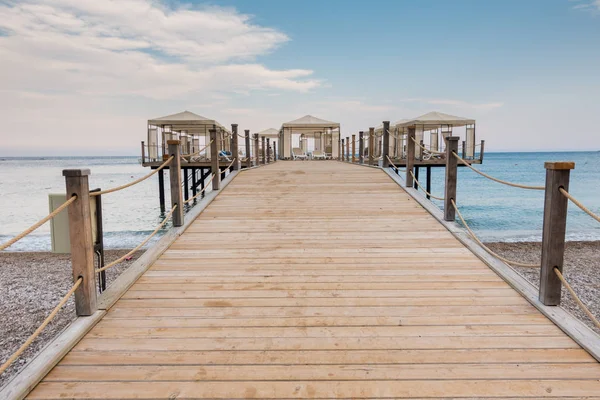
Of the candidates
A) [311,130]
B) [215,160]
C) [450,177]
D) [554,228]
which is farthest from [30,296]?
[311,130]

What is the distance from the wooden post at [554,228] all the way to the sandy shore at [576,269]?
4.33 metres

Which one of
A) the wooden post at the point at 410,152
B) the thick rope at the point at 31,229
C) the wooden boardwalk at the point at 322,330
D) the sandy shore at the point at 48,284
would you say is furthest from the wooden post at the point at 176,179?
the wooden post at the point at 410,152

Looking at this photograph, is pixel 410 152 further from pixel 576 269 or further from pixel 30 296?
pixel 30 296

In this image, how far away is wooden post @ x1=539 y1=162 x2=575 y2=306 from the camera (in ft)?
9.27

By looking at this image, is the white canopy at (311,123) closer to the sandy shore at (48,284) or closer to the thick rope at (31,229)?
the sandy shore at (48,284)

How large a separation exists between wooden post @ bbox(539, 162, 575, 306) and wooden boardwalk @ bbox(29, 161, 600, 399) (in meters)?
0.24

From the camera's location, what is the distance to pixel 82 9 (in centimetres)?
1519

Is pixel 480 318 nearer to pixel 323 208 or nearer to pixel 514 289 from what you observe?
pixel 514 289

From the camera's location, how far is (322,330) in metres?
2.62

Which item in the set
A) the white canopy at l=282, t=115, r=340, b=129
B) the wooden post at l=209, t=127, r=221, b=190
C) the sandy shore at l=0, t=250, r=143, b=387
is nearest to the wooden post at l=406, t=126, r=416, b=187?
the wooden post at l=209, t=127, r=221, b=190

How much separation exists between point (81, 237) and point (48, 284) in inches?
321

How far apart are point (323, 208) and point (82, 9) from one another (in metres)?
15.4

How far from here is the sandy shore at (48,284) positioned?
625 cm

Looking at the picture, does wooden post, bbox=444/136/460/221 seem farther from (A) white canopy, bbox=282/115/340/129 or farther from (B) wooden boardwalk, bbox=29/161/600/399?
(A) white canopy, bbox=282/115/340/129
